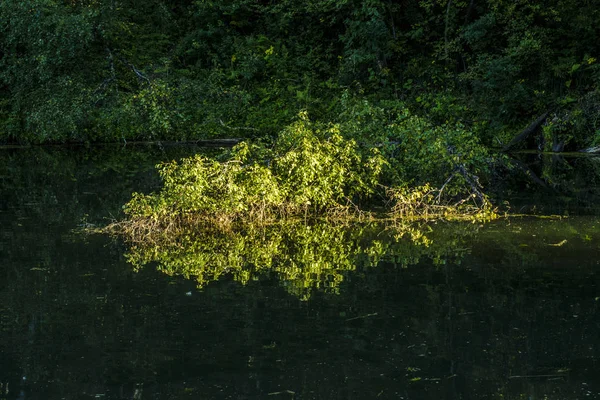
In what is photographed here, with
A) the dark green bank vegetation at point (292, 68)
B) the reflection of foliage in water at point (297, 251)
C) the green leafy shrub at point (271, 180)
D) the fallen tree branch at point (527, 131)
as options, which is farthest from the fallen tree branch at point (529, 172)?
the reflection of foliage in water at point (297, 251)

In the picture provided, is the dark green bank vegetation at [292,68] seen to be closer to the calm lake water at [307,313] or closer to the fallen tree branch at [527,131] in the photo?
the fallen tree branch at [527,131]

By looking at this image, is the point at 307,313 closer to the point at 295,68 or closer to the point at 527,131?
the point at 527,131

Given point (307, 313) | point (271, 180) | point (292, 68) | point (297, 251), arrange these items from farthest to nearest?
1. point (292, 68)
2. point (271, 180)
3. point (297, 251)
4. point (307, 313)

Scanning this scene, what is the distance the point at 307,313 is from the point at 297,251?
266cm

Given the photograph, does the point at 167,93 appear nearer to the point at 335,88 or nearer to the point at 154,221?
the point at 335,88

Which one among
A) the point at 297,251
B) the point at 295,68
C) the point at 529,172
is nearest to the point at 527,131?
the point at 529,172

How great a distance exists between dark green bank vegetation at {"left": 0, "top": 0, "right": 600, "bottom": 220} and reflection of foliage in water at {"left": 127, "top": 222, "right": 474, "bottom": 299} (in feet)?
12.5

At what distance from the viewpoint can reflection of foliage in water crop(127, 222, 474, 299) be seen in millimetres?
8008

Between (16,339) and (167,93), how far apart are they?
15.0 m

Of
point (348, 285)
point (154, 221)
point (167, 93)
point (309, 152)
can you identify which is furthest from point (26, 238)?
point (167, 93)

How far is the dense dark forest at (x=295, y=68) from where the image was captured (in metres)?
22.0

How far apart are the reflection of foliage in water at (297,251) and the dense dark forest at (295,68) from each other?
9196 millimetres

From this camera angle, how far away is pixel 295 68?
2731cm

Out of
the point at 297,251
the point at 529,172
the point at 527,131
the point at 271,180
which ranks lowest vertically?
the point at 297,251
